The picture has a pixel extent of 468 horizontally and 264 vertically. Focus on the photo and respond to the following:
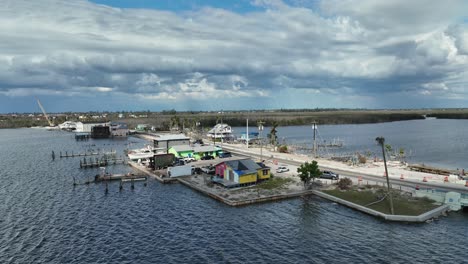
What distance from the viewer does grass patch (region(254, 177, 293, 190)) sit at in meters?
62.3

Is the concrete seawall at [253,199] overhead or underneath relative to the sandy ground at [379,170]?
underneath

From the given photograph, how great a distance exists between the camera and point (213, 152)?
95.9 m

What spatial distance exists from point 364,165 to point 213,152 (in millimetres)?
40886

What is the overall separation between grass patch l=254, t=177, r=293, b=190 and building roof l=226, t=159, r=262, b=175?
318 centimetres

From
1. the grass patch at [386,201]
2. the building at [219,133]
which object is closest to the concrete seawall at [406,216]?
the grass patch at [386,201]

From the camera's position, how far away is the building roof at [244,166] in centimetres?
6386

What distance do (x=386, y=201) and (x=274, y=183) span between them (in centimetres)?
2094

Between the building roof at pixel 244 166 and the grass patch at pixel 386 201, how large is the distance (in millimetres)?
14419

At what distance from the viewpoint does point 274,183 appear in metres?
64.8

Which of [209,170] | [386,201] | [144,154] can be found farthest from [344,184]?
[144,154]

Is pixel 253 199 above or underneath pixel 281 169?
underneath

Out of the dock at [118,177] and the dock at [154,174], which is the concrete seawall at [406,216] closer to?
the dock at [154,174]

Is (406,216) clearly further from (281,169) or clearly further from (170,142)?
(170,142)

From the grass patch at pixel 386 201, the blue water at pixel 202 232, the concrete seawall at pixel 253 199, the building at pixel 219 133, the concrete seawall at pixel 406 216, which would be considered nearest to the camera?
the blue water at pixel 202 232
